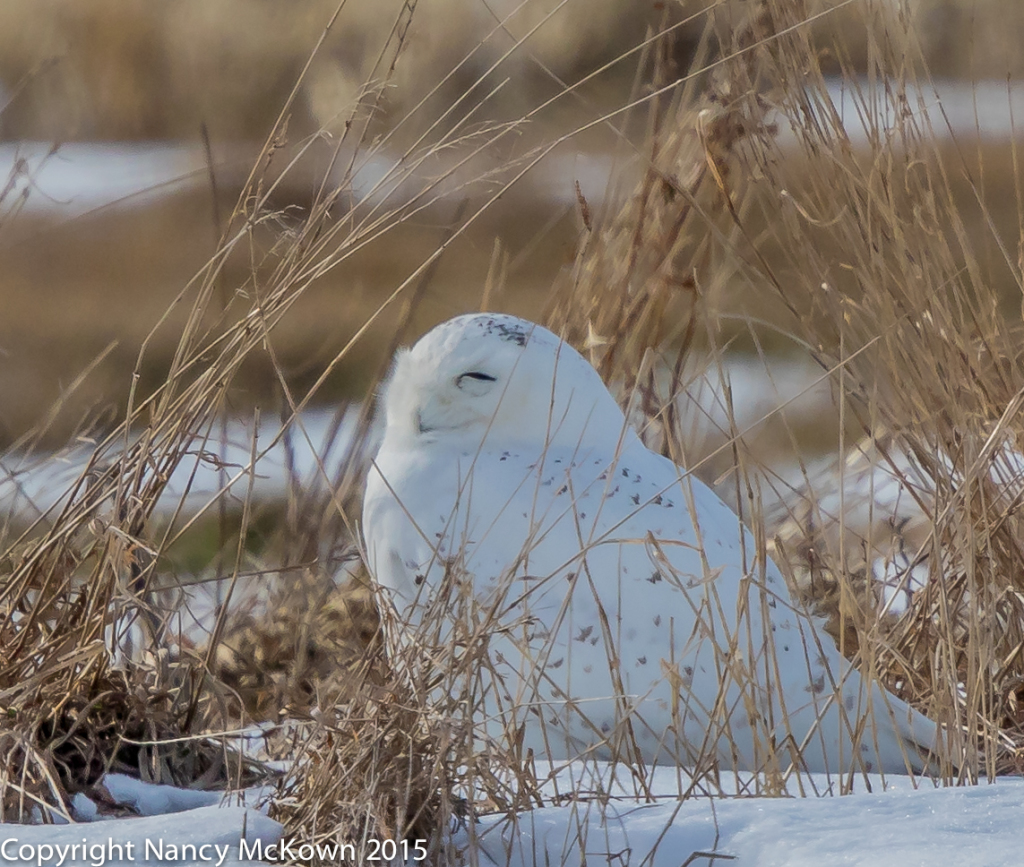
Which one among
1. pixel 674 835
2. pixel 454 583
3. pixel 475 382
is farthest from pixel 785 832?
pixel 475 382

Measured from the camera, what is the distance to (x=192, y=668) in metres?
2.01

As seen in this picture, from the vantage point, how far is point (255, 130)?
11391 mm

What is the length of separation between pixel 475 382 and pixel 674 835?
3.36ft

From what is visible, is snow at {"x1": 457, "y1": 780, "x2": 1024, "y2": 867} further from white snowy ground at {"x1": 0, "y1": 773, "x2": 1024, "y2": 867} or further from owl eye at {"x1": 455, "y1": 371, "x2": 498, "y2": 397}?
owl eye at {"x1": 455, "y1": 371, "x2": 498, "y2": 397}

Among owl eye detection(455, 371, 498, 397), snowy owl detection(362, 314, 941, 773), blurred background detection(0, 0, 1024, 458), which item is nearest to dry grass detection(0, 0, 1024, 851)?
snowy owl detection(362, 314, 941, 773)

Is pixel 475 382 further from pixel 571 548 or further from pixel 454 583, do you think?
pixel 454 583

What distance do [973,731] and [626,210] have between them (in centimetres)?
172

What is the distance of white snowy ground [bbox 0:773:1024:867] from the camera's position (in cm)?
141

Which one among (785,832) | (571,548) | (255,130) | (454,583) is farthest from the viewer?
(255,130)

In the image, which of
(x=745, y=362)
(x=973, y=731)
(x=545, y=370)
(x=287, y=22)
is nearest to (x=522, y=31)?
(x=287, y=22)

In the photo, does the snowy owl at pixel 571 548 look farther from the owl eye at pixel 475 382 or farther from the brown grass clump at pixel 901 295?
the brown grass clump at pixel 901 295

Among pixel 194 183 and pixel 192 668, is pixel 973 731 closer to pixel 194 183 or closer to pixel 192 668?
pixel 192 668

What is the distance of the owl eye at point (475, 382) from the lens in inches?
91.9

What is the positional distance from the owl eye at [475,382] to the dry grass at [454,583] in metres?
0.27
